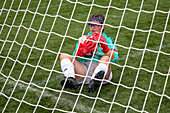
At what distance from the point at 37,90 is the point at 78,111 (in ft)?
1.77

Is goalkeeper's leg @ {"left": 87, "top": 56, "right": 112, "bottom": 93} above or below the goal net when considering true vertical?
above

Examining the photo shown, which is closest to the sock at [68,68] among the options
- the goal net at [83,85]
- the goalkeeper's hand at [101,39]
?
the goal net at [83,85]

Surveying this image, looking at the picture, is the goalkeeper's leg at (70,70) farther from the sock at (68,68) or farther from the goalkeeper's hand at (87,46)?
the goalkeeper's hand at (87,46)

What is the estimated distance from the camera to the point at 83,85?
247 centimetres

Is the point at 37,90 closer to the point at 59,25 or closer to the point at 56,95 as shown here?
the point at 56,95

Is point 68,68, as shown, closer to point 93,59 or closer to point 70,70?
point 70,70

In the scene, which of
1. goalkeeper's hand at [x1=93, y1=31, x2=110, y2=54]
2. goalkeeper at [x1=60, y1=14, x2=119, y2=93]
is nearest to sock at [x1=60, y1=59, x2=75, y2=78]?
goalkeeper at [x1=60, y1=14, x2=119, y2=93]

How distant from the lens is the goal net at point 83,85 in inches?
84.7

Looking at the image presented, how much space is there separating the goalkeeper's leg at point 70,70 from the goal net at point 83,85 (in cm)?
11

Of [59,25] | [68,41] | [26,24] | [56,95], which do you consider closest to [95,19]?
[56,95]

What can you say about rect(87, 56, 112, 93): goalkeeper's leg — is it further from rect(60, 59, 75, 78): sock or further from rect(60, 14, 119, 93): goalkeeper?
rect(60, 59, 75, 78): sock

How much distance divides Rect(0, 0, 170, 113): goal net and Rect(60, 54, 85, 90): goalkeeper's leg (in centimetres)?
11

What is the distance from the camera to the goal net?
2152 mm

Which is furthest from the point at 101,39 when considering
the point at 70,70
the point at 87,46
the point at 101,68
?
the point at 70,70
